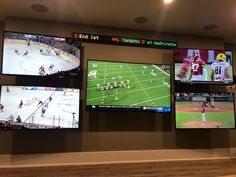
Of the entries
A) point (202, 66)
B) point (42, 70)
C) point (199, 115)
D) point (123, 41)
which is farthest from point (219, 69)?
point (42, 70)

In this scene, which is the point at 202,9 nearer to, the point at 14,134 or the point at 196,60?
the point at 196,60

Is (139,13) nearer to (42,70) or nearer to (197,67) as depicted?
(197,67)

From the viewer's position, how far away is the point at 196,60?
425cm

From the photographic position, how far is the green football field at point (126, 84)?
3.87 metres

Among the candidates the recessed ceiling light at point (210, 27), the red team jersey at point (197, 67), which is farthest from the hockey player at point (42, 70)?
the recessed ceiling light at point (210, 27)

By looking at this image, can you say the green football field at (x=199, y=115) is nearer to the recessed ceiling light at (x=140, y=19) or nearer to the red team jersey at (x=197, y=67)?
the red team jersey at (x=197, y=67)

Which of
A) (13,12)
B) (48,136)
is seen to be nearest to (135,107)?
(48,136)

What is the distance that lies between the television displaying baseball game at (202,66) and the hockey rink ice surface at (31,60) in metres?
1.77

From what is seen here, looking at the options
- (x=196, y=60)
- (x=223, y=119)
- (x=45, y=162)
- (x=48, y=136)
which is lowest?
(x=45, y=162)

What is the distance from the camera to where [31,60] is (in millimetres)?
3662

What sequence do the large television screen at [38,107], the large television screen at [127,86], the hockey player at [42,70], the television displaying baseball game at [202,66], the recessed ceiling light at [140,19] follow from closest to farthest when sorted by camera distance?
the large television screen at [38,107] → the hockey player at [42,70] → the large television screen at [127,86] → the recessed ceiling light at [140,19] → the television displaying baseball game at [202,66]

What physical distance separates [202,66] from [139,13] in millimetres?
1464

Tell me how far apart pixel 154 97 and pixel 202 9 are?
1.56m

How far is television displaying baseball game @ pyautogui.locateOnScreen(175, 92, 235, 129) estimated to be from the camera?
4078mm
